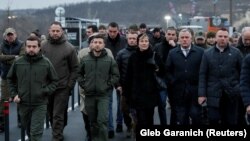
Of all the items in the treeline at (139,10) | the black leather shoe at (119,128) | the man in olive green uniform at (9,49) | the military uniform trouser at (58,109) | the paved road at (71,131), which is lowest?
the paved road at (71,131)

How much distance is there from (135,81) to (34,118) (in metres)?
1.55

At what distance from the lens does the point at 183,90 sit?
852 cm

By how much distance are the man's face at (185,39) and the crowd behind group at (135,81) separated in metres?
0.01

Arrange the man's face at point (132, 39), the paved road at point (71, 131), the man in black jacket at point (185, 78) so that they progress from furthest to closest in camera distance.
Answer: the paved road at point (71, 131), the man's face at point (132, 39), the man in black jacket at point (185, 78)

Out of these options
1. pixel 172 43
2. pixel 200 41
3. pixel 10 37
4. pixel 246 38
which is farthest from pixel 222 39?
pixel 10 37

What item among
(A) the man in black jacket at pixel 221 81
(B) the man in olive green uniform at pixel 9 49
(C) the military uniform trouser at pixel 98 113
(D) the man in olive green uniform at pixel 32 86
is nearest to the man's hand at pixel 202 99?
(A) the man in black jacket at pixel 221 81

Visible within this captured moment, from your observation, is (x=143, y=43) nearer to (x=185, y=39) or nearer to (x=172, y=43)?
(x=185, y=39)

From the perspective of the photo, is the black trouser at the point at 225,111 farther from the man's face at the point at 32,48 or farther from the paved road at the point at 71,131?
the man's face at the point at 32,48

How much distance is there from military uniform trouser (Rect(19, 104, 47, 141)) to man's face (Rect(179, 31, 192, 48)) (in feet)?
7.41

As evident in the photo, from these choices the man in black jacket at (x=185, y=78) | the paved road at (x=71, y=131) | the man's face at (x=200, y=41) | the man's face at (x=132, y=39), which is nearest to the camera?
the man in black jacket at (x=185, y=78)

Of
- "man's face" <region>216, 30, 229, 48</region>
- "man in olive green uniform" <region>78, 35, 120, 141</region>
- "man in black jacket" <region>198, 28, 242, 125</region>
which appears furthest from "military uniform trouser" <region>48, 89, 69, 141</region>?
"man's face" <region>216, 30, 229, 48</region>

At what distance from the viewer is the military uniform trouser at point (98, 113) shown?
8594mm

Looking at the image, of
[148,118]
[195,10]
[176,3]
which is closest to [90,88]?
[148,118]

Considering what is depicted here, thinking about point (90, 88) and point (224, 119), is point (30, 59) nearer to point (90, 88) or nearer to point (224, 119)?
point (90, 88)
